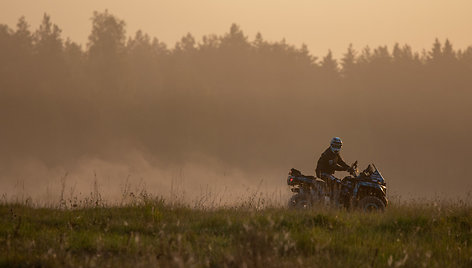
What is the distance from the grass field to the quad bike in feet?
5.55

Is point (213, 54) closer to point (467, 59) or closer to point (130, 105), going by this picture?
point (130, 105)

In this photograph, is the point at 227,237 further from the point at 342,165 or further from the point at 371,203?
the point at 342,165

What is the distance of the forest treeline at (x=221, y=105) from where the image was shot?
3110 inches

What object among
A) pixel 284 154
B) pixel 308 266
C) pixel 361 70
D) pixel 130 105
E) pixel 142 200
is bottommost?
pixel 308 266

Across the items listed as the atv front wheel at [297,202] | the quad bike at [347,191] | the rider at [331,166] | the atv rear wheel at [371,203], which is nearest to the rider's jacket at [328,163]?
the rider at [331,166]

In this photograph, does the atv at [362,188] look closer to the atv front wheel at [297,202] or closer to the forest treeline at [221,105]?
the atv front wheel at [297,202]

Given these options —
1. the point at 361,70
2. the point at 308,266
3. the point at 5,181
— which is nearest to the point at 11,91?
the point at 5,181

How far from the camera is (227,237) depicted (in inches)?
367

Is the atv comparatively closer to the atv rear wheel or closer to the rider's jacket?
the atv rear wheel

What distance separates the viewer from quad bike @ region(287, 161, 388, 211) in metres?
14.2

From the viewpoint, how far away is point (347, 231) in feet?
32.0

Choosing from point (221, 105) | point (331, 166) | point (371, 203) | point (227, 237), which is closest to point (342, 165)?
point (331, 166)

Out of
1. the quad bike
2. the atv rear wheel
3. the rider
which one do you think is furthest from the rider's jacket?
the atv rear wheel

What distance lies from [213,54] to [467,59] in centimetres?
3782
